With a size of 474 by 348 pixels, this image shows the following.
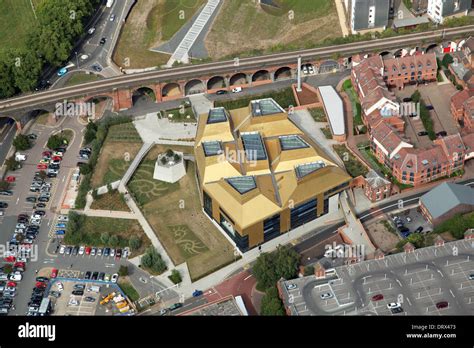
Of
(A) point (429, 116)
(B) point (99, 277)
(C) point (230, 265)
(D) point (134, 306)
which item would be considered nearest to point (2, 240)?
(B) point (99, 277)

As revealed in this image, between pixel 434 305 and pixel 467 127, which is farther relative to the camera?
pixel 467 127

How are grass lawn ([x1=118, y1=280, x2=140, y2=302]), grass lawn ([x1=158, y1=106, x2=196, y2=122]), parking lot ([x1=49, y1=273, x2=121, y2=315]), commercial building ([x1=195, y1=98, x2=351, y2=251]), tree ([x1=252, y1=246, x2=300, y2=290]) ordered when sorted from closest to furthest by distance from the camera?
tree ([x1=252, y1=246, x2=300, y2=290]), parking lot ([x1=49, y1=273, x2=121, y2=315]), grass lawn ([x1=118, y1=280, x2=140, y2=302]), commercial building ([x1=195, y1=98, x2=351, y2=251]), grass lawn ([x1=158, y1=106, x2=196, y2=122])

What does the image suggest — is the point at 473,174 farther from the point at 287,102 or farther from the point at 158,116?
the point at 158,116

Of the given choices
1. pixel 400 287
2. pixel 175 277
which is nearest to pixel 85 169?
pixel 175 277

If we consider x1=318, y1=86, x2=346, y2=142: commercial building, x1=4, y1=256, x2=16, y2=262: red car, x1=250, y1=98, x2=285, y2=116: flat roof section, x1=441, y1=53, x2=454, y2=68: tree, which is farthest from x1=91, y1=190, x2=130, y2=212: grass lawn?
x1=441, y1=53, x2=454, y2=68: tree

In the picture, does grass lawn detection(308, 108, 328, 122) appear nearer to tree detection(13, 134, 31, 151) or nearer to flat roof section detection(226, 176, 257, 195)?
flat roof section detection(226, 176, 257, 195)

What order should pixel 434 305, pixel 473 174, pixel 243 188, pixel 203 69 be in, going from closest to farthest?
pixel 434 305, pixel 243 188, pixel 473 174, pixel 203 69

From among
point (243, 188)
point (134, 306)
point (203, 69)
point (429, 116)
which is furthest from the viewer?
point (203, 69)

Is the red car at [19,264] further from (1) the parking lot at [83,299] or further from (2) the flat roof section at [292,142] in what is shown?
(2) the flat roof section at [292,142]
